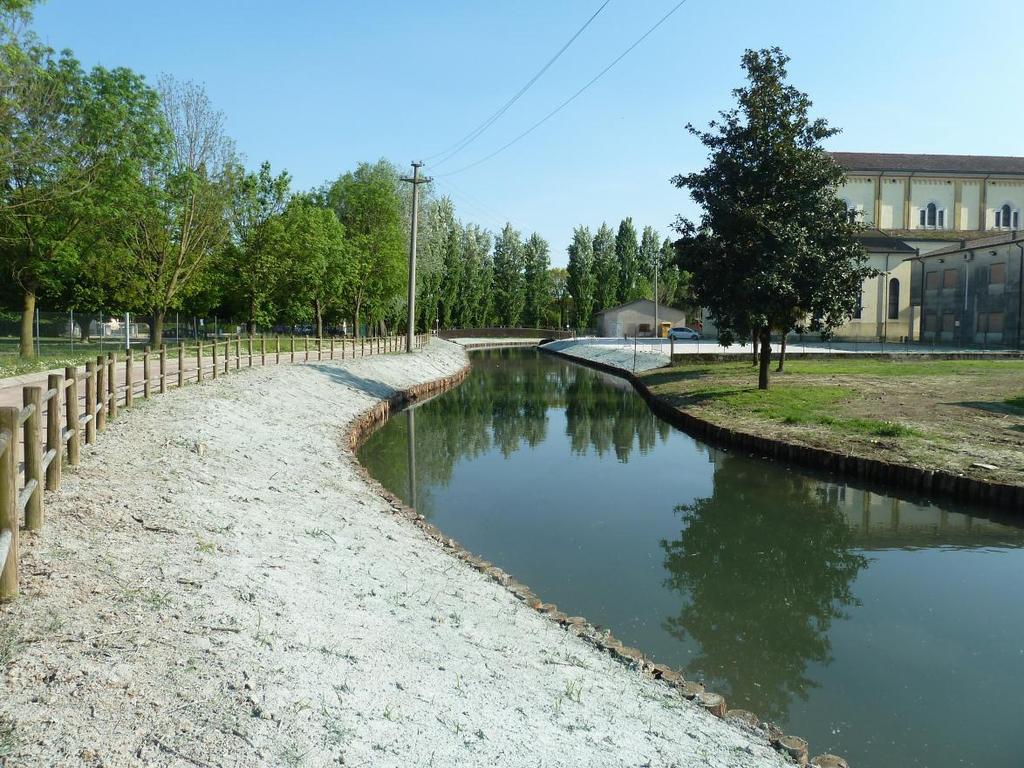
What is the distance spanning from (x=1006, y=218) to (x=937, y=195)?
246 inches

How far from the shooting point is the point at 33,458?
6.85 metres

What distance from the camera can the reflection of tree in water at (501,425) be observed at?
20297 millimetres

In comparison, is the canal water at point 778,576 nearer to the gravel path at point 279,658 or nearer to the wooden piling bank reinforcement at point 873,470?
the wooden piling bank reinforcement at point 873,470

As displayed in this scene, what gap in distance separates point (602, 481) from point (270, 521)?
9559mm

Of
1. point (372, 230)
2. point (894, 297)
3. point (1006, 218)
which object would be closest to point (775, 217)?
point (372, 230)

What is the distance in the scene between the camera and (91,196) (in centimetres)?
3133

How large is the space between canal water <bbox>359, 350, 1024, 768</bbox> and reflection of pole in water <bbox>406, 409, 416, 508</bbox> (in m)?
0.13

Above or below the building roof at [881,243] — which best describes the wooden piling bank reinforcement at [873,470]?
below

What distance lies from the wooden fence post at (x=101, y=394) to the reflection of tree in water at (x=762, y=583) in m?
8.95

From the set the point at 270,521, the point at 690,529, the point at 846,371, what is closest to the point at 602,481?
the point at 690,529

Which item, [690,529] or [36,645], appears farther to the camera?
[690,529]

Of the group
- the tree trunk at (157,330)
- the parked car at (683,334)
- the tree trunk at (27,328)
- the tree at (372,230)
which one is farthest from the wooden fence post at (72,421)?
the parked car at (683,334)

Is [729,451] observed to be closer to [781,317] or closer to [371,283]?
[781,317]

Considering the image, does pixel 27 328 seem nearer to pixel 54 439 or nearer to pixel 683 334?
pixel 54 439
